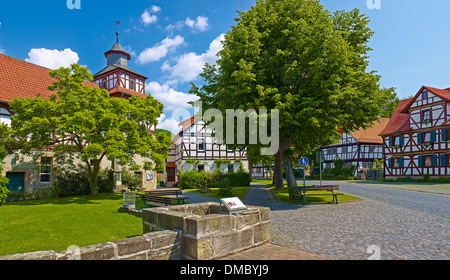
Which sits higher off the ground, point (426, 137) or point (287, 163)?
point (426, 137)

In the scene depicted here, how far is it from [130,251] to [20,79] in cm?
2347

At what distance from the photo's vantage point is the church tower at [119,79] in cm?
3013

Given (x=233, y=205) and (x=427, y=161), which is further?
(x=427, y=161)

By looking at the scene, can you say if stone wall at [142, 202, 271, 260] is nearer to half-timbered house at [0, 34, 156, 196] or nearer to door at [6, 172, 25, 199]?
half-timbered house at [0, 34, 156, 196]

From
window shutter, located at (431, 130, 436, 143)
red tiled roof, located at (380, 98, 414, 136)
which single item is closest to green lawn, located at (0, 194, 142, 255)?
window shutter, located at (431, 130, 436, 143)

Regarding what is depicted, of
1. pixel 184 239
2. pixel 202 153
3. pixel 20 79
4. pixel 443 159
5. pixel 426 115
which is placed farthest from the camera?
pixel 202 153

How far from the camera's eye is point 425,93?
116 ft

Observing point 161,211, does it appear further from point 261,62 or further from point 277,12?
point 277,12

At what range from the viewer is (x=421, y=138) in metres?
35.7

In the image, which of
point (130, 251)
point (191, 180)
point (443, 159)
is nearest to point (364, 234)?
point (130, 251)

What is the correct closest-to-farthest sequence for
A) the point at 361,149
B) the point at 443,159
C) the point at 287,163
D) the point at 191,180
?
the point at 287,163 → the point at 191,180 → the point at 443,159 → the point at 361,149

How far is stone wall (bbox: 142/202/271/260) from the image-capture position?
16.8 feet

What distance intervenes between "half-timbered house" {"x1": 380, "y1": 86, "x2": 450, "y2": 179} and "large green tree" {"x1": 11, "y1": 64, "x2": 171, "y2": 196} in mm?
31860

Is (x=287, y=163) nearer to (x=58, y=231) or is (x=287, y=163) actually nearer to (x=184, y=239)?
(x=58, y=231)
